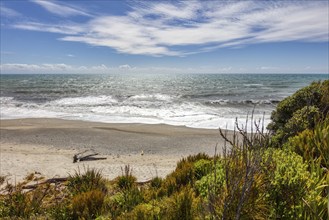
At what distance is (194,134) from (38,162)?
30.4 feet

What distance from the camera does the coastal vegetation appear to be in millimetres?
3375

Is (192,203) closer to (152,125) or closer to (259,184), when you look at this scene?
(259,184)

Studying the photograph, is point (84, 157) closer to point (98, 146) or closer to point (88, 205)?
point (98, 146)

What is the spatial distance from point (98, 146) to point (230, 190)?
12.1m

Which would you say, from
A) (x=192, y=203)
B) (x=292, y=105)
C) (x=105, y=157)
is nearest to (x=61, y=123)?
(x=105, y=157)

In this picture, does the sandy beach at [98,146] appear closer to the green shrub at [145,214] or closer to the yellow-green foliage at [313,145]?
the green shrub at [145,214]

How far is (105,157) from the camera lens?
40.0ft

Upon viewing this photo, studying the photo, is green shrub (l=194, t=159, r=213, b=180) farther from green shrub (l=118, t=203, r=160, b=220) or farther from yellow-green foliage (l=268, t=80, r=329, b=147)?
yellow-green foliage (l=268, t=80, r=329, b=147)

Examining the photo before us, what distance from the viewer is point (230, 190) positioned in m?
3.31

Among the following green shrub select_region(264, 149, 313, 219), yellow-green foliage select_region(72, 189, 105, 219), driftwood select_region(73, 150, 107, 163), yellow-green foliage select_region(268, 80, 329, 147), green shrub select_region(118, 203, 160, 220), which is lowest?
driftwood select_region(73, 150, 107, 163)

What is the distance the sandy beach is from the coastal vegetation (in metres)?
2.15

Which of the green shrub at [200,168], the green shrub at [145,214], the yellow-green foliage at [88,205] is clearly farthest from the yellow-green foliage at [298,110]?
the yellow-green foliage at [88,205]

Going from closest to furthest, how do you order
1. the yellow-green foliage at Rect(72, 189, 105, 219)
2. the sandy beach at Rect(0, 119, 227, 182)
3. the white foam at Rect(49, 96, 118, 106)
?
the yellow-green foliage at Rect(72, 189, 105, 219)
the sandy beach at Rect(0, 119, 227, 182)
the white foam at Rect(49, 96, 118, 106)

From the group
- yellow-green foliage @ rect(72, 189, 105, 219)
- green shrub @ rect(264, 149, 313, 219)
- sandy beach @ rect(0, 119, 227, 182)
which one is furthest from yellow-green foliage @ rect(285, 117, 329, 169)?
yellow-green foliage @ rect(72, 189, 105, 219)
